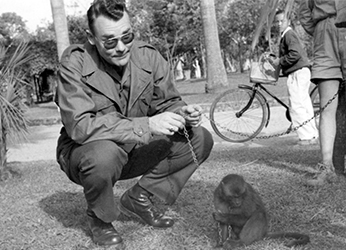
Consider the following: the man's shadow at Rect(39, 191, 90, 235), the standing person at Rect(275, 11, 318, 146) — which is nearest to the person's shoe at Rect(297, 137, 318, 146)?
the standing person at Rect(275, 11, 318, 146)

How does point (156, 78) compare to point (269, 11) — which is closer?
point (269, 11)

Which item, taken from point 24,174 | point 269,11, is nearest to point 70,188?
point 24,174

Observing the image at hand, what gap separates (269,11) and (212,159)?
12.8 ft

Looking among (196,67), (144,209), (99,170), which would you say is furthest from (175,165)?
(196,67)

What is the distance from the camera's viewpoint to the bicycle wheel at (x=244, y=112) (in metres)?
6.75

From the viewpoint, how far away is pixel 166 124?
2.71 meters

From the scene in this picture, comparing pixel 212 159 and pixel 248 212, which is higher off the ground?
pixel 248 212

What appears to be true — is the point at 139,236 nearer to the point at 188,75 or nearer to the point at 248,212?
the point at 248,212

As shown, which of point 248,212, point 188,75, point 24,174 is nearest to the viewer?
point 248,212

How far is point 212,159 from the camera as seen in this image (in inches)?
217

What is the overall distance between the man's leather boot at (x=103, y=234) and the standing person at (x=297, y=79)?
146 inches

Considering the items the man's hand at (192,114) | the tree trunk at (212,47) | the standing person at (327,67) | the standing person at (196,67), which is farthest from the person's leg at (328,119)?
the standing person at (196,67)

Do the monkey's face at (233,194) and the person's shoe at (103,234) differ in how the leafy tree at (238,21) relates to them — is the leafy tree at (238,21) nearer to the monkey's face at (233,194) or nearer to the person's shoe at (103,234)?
the person's shoe at (103,234)

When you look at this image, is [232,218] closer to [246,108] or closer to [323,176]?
[323,176]
